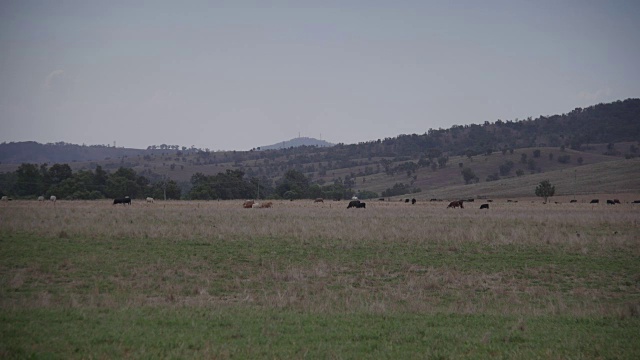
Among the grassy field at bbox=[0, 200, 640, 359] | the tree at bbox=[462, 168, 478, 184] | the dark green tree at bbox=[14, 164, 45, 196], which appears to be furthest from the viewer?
the tree at bbox=[462, 168, 478, 184]

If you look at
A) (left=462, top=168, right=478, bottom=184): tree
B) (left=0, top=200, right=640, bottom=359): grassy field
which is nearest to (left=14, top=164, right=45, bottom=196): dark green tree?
(left=0, top=200, right=640, bottom=359): grassy field

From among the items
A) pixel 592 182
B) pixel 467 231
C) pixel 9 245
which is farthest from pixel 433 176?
pixel 9 245

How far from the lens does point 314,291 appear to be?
15.8m

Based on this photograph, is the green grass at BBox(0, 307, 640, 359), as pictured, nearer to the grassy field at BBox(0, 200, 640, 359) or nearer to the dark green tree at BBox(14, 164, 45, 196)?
the grassy field at BBox(0, 200, 640, 359)

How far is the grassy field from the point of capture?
967 centimetres

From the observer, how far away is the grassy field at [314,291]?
967 centimetres

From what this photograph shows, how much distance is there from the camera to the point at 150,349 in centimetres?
921

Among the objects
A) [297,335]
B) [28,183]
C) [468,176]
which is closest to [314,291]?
[297,335]

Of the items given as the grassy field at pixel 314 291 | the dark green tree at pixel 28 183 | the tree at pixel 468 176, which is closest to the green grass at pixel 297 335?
the grassy field at pixel 314 291

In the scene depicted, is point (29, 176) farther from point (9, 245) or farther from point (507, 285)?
point (507, 285)

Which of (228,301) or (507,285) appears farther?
(507,285)

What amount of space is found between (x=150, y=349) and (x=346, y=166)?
7457 inches

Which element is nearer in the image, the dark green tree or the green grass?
the green grass

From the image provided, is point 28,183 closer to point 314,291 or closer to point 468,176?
point 314,291
